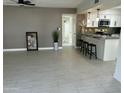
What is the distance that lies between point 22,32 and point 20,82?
6.18 m

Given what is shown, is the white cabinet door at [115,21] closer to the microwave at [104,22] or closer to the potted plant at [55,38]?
the microwave at [104,22]

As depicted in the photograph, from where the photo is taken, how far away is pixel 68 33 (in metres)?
14.1

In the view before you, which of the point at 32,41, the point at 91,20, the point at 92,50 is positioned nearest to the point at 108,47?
the point at 92,50

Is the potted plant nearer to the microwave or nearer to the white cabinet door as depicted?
the microwave

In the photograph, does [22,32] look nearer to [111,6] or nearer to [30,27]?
[30,27]

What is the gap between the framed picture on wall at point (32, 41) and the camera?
9.88m

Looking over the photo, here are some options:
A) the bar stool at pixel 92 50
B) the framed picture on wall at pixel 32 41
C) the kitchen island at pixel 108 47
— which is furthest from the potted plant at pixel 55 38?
the kitchen island at pixel 108 47

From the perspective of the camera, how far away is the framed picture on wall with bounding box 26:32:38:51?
988 centimetres

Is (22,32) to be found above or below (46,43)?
above

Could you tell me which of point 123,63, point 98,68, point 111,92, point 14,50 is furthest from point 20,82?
point 14,50

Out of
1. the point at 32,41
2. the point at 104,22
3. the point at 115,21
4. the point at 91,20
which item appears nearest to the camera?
the point at 104,22

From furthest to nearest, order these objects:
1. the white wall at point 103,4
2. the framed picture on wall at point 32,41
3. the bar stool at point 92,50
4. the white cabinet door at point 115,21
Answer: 1. the framed picture on wall at point 32,41
2. the white cabinet door at point 115,21
3. the bar stool at point 92,50
4. the white wall at point 103,4

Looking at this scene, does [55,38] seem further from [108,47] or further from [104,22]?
[108,47]

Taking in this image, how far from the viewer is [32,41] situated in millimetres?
9930
